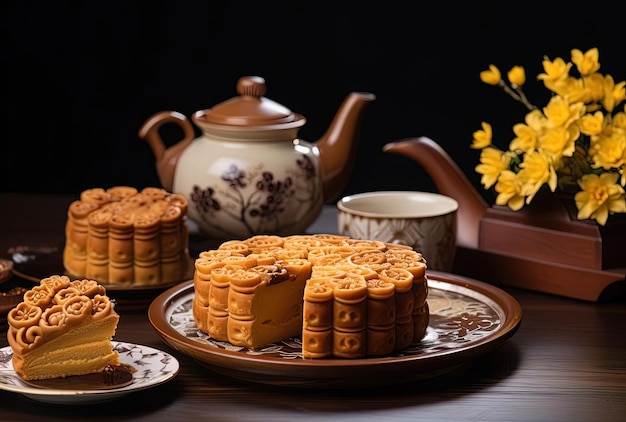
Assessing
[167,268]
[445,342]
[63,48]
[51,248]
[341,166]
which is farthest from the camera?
[63,48]

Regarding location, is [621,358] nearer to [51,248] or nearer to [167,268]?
[167,268]

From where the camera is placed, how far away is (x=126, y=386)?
1.26 metres

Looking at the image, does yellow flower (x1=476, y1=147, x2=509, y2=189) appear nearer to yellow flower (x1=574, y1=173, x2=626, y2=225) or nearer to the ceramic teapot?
yellow flower (x1=574, y1=173, x2=626, y2=225)

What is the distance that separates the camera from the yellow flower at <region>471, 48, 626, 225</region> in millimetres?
1674

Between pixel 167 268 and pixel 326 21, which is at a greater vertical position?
pixel 326 21

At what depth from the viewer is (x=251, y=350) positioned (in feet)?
4.57

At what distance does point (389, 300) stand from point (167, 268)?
18.0 inches

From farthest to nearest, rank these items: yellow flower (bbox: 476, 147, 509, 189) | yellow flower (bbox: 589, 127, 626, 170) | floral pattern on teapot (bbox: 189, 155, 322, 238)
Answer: floral pattern on teapot (bbox: 189, 155, 322, 238) → yellow flower (bbox: 476, 147, 509, 189) → yellow flower (bbox: 589, 127, 626, 170)

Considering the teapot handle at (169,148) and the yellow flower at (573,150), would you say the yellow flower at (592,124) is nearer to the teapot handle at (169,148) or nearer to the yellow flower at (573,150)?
the yellow flower at (573,150)

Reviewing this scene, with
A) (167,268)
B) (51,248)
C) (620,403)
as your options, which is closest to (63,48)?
(51,248)

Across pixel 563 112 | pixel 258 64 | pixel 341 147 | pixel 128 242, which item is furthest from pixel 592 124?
pixel 258 64

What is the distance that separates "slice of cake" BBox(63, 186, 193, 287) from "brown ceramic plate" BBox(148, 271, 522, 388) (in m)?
0.11

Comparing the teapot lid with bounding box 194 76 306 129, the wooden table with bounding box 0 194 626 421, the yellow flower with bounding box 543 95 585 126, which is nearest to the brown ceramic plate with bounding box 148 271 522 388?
the wooden table with bounding box 0 194 626 421

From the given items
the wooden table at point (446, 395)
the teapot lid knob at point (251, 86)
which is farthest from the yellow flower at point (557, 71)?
the teapot lid knob at point (251, 86)
